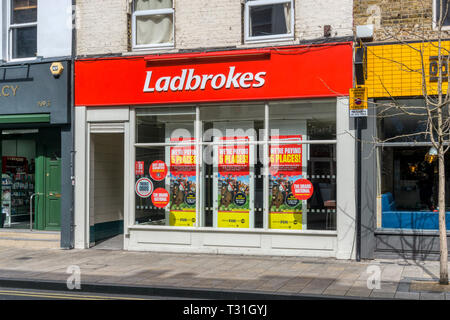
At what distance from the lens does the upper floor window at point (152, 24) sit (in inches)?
525

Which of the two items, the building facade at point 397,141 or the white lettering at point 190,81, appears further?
the white lettering at point 190,81

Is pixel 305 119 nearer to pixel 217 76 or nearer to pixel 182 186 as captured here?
pixel 217 76

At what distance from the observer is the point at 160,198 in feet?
43.3

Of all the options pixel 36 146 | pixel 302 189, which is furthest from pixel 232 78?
pixel 36 146

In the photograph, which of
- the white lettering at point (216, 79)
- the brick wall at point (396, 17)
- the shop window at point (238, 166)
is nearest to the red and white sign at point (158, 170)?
the shop window at point (238, 166)

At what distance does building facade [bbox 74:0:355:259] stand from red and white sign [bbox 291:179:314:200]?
22 mm

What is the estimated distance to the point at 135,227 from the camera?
1310 centimetres

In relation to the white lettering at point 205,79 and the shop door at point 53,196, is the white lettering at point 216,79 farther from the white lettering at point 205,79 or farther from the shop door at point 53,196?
the shop door at point 53,196

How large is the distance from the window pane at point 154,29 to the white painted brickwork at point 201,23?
14.3 inches

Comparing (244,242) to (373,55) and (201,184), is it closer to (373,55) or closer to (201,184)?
(201,184)

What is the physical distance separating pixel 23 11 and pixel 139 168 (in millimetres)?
5382

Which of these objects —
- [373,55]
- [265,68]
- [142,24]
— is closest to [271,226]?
[265,68]

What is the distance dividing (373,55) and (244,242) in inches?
191

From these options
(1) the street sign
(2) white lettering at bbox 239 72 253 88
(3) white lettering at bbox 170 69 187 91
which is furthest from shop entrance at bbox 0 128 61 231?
(1) the street sign
